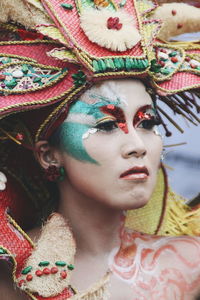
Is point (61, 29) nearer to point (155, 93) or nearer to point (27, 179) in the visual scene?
point (155, 93)

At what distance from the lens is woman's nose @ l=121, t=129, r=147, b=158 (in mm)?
2826

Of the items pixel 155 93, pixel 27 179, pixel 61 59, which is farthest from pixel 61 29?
pixel 27 179

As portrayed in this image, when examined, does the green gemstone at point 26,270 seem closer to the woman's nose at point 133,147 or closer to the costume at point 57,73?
the costume at point 57,73

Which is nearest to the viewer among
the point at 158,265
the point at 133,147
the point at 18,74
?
the point at 133,147

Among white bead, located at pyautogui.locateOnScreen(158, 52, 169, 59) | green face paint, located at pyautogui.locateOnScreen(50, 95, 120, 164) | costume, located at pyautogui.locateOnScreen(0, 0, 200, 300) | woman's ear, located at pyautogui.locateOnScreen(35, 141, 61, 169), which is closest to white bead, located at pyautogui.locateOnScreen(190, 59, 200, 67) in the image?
costume, located at pyautogui.locateOnScreen(0, 0, 200, 300)

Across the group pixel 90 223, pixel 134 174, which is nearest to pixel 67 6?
pixel 134 174

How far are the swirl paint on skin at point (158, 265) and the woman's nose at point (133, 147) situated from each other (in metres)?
0.42

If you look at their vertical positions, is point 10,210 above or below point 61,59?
below

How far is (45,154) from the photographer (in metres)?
3.06

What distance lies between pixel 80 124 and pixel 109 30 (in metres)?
0.36

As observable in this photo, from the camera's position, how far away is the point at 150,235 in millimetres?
3184

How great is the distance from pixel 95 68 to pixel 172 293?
0.90 m

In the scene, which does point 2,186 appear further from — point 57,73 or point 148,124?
point 148,124

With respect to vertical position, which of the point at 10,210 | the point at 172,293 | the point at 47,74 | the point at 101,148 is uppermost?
the point at 47,74
